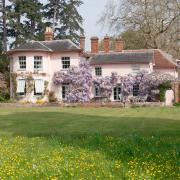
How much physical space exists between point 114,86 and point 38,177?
3943 cm

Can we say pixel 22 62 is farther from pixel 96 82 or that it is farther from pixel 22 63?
pixel 96 82

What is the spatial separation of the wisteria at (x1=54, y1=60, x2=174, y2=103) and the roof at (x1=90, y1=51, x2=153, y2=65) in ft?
4.79

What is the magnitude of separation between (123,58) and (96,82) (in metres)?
4.16

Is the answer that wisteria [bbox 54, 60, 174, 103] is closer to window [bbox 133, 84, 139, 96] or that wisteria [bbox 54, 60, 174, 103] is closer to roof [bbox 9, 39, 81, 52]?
window [bbox 133, 84, 139, 96]

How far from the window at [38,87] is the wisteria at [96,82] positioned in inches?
64.8

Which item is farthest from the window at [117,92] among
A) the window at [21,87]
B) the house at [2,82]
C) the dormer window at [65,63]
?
the house at [2,82]

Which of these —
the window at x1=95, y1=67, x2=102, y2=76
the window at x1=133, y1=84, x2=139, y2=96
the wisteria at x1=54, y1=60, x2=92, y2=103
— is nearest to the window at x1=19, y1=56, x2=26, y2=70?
the wisteria at x1=54, y1=60, x2=92, y2=103

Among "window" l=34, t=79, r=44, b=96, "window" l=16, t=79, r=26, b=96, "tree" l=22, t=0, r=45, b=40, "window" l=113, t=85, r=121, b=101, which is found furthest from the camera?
"tree" l=22, t=0, r=45, b=40

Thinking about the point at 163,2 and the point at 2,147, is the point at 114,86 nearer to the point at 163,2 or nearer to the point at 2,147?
the point at 163,2

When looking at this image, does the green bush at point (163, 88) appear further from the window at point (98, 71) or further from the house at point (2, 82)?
the house at point (2, 82)

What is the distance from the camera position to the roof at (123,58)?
47.1 meters

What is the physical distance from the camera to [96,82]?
1874 inches

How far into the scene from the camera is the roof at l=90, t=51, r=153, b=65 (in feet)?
155

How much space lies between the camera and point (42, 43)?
50250 millimetres
